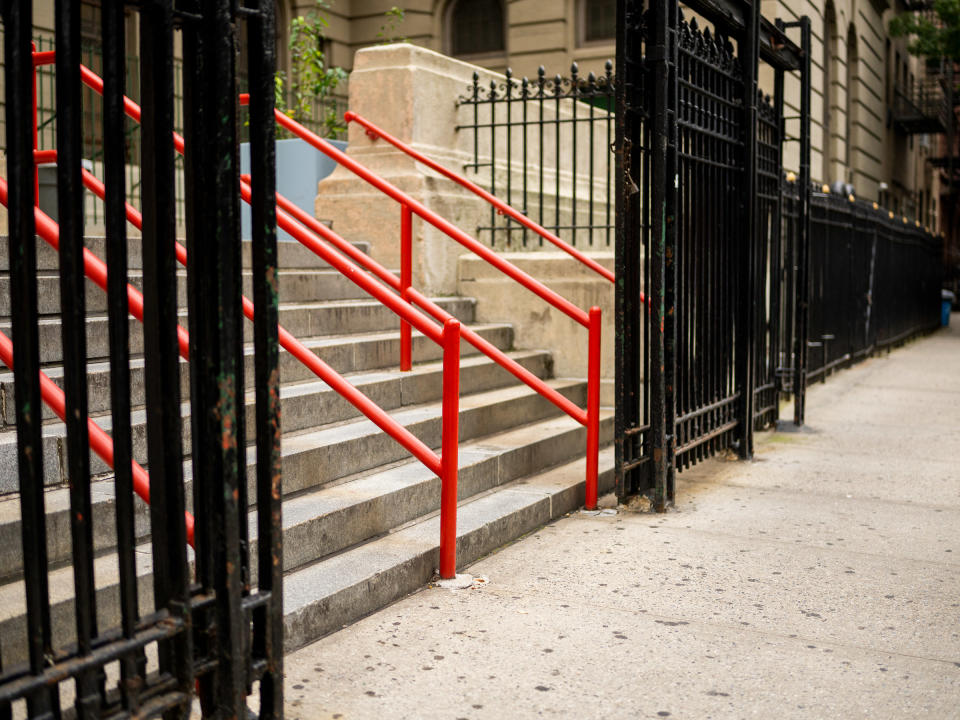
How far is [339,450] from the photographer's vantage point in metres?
5.01

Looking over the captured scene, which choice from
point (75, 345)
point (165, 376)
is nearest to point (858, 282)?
point (165, 376)

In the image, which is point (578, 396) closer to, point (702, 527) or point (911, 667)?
point (702, 527)

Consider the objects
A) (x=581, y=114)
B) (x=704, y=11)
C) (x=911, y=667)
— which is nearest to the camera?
(x=911, y=667)

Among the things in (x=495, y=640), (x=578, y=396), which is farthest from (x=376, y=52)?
(x=495, y=640)

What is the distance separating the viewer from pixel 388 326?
7.15m

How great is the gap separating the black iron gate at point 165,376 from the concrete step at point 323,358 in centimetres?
171

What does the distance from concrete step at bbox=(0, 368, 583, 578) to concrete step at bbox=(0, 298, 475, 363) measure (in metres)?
0.62

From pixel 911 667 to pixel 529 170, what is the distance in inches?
274

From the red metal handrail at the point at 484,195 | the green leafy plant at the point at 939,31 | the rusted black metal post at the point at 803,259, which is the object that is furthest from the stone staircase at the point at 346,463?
the green leafy plant at the point at 939,31

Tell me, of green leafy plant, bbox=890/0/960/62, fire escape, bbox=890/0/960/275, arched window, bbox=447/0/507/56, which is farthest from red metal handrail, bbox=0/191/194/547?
fire escape, bbox=890/0/960/275

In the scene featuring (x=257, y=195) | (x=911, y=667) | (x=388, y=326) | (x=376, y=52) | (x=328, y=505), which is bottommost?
(x=911, y=667)

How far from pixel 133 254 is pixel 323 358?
122 cm

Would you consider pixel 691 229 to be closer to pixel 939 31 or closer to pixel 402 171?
pixel 402 171

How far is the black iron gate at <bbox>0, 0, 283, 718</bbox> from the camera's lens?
2.35m
